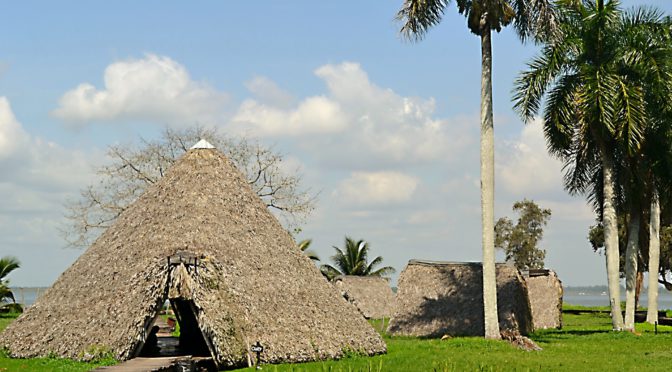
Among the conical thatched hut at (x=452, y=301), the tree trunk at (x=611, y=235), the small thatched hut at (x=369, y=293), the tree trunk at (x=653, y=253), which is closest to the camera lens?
the tree trunk at (x=611, y=235)

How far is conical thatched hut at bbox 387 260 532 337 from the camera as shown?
2948 cm

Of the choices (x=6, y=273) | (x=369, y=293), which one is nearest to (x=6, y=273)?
(x=6, y=273)

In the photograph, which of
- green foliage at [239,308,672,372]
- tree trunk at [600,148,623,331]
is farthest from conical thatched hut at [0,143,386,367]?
tree trunk at [600,148,623,331]

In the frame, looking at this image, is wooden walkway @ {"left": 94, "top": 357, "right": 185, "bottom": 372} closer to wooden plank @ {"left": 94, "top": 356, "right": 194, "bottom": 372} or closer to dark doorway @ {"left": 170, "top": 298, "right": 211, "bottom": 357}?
wooden plank @ {"left": 94, "top": 356, "right": 194, "bottom": 372}

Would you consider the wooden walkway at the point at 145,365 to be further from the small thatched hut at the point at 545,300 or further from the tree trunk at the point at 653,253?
the tree trunk at the point at 653,253

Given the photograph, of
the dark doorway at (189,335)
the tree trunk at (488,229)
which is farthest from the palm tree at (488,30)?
the dark doorway at (189,335)

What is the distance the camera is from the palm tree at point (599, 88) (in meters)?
27.3

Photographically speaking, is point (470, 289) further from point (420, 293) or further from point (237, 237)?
point (237, 237)

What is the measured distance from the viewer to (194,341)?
2361cm

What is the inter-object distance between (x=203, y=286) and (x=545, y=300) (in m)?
19.5

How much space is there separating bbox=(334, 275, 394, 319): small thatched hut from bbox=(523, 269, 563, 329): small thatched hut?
12.9 m

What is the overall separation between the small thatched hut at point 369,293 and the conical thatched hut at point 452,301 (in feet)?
47.6

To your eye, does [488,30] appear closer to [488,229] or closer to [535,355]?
[488,229]

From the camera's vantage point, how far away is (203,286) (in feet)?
62.1
